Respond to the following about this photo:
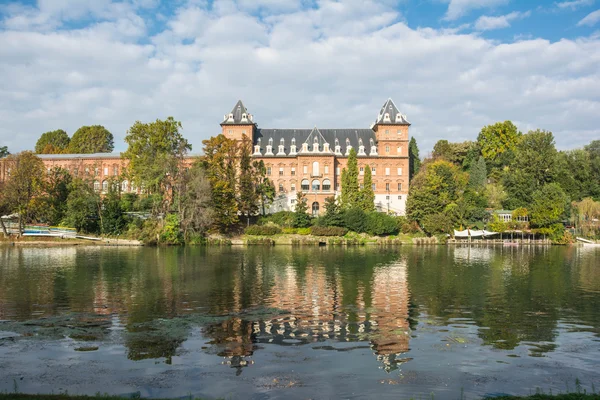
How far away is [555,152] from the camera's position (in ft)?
243

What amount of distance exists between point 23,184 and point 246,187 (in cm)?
2572

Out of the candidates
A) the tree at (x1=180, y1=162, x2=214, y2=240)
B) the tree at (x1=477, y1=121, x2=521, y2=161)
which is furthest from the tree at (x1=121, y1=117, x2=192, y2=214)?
the tree at (x1=477, y1=121, x2=521, y2=161)

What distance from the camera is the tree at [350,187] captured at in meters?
67.4

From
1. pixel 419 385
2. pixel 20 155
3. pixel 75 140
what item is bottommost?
pixel 419 385

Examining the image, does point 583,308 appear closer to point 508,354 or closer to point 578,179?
point 508,354

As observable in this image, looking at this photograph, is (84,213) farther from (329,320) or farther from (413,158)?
(413,158)

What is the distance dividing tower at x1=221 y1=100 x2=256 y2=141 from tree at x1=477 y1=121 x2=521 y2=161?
4333 centimetres

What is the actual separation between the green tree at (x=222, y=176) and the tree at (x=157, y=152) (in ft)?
10.3

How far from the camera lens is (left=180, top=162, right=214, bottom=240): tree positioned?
2194 inches

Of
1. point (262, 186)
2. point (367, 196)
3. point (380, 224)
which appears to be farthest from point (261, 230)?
point (367, 196)

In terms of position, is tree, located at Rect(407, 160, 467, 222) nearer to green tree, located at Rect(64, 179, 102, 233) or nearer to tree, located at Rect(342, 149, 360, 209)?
tree, located at Rect(342, 149, 360, 209)

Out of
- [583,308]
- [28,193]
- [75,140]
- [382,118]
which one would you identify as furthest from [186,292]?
[75,140]

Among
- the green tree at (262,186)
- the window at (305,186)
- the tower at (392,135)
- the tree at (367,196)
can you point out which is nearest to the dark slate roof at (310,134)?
the tower at (392,135)

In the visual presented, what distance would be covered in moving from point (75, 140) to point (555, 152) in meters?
85.8
